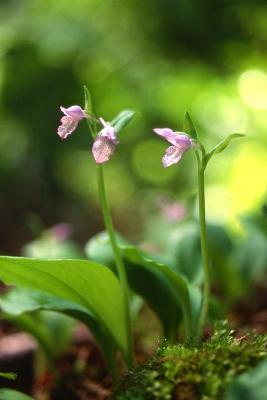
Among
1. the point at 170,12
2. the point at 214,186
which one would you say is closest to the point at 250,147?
the point at 214,186

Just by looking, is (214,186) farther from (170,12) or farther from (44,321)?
(44,321)

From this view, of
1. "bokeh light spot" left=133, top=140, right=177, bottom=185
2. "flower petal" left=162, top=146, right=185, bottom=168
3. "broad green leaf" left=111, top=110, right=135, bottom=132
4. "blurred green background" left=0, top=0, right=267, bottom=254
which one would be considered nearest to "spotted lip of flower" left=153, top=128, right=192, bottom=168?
"flower petal" left=162, top=146, right=185, bottom=168

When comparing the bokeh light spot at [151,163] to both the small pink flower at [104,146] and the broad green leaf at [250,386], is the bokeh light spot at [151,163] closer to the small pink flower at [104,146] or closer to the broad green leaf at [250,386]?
the small pink flower at [104,146]

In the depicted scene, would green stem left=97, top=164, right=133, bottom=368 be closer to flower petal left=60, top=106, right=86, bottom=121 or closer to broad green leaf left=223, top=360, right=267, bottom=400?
flower petal left=60, top=106, right=86, bottom=121

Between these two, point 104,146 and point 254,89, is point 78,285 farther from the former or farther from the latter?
point 254,89

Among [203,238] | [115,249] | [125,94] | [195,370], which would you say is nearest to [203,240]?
[203,238]

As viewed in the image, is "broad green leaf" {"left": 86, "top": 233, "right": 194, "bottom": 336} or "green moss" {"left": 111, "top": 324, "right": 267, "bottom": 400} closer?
"green moss" {"left": 111, "top": 324, "right": 267, "bottom": 400}
